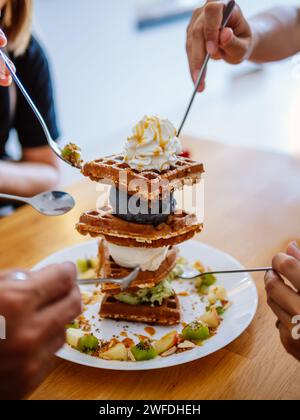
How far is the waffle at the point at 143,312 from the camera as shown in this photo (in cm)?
133

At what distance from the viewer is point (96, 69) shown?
15.4 ft

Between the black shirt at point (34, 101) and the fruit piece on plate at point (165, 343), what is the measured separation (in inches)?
53.1

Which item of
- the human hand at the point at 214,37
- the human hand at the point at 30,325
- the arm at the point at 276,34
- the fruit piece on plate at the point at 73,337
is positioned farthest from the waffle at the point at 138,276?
the arm at the point at 276,34

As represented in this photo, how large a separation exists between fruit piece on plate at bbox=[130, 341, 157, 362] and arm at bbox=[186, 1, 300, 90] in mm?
882

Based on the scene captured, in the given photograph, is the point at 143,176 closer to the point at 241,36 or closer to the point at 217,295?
the point at 217,295

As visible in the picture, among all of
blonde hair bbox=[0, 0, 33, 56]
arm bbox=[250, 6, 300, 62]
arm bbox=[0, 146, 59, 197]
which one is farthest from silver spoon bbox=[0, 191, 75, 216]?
arm bbox=[250, 6, 300, 62]

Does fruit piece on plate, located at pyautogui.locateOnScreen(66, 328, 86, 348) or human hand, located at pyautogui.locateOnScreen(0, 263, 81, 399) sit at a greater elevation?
human hand, located at pyautogui.locateOnScreen(0, 263, 81, 399)

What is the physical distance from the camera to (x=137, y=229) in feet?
4.08

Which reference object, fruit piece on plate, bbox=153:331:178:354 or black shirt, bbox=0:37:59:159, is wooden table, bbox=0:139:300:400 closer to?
fruit piece on plate, bbox=153:331:178:354

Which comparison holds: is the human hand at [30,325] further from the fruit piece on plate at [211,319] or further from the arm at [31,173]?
the arm at [31,173]

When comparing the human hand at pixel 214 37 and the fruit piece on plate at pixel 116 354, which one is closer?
the fruit piece on plate at pixel 116 354

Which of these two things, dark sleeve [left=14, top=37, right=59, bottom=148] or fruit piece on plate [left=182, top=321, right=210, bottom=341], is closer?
fruit piece on plate [left=182, top=321, right=210, bottom=341]

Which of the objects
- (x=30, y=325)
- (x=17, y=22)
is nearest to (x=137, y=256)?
(x=30, y=325)

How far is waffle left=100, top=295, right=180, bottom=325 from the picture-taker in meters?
1.33
